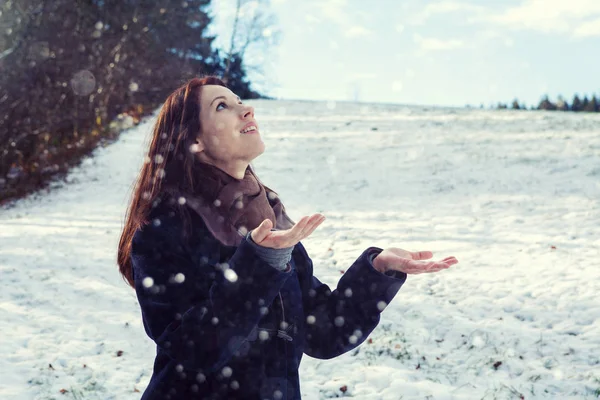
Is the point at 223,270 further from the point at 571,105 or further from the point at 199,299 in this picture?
the point at 571,105

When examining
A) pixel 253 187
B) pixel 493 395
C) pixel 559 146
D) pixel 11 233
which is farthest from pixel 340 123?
pixel 253 187

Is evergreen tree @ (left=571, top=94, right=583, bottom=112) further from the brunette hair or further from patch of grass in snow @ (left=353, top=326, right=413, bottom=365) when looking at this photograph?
the brunette hair

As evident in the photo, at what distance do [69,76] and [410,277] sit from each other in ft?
48.6

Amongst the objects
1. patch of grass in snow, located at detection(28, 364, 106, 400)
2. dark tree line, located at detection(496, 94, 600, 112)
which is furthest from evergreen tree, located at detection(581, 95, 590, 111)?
patch of grass in snow, located at detection(28, 364, 106, 400)

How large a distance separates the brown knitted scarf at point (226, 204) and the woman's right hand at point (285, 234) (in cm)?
24

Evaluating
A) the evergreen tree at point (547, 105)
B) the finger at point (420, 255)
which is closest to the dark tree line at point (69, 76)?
the finger at point (420, 255)

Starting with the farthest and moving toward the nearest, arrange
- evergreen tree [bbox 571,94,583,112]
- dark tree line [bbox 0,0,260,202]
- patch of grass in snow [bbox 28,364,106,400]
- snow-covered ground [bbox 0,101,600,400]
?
evergreen tree [bbox 571,94,583,112]
dark tree line [bbox 0,0,260,202]
snow-covered ground [bbox 0,101,600,400]
patch of grass in snow [bbox 28,364,106,400]

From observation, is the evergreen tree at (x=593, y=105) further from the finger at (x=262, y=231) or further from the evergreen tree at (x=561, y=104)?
the finger at (x=262, y=231)

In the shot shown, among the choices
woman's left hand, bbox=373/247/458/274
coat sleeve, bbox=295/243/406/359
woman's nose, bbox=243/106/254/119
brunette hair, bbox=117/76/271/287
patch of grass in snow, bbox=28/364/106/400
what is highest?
woman's nose, bbox=243/106/254/119

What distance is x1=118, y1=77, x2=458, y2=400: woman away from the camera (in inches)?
52.7

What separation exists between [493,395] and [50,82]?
A: 1612cm

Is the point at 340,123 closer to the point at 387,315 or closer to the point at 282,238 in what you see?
the point at 387,315

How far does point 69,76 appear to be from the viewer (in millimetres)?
16641

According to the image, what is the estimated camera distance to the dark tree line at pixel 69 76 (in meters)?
12.6
